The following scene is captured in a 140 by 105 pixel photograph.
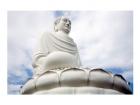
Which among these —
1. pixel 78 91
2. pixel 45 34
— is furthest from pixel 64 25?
pixel 78 91

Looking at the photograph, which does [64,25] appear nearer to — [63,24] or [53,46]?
[63,24]

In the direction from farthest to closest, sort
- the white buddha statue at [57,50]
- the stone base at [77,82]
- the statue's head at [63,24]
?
the statue's head at [63,24]
the white buddha statue at [57,50]
the stone base at [77,82]

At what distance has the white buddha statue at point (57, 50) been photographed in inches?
111

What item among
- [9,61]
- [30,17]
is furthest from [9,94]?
A: [30,17]

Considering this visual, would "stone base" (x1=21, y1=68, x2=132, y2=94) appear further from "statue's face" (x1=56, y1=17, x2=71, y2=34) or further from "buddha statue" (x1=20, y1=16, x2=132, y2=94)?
"statue's face" (x1=56, y1=17, x2=71, y2=34)

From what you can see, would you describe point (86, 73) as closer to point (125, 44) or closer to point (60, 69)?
point (60, 69)

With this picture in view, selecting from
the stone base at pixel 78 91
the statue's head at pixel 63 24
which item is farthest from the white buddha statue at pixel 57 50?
the stone base at pixel 78 91

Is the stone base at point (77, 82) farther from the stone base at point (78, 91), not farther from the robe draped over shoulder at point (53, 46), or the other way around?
the robe draped over shoulder at point (53, 46)

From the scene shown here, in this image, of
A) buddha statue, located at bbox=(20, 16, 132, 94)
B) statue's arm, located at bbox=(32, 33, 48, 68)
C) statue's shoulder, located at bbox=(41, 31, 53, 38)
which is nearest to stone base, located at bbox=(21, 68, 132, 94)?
buddha statue, located at bbox=(20, 16, 132, 94)

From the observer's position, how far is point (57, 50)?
288cm
